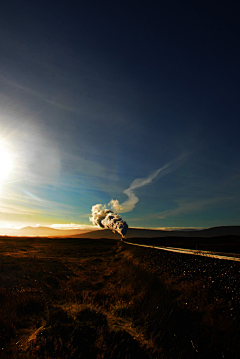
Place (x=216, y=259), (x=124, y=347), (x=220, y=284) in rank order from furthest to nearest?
1. (x=216, y=259)
2. (x=220, y=284)
3. (x=124, y=347)

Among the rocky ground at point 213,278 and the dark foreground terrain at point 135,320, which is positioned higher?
the rocky ground at point 213,278

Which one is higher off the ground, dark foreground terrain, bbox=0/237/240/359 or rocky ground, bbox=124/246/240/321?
rocky ground, bbox=124/246/240/321

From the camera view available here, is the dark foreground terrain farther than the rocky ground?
No

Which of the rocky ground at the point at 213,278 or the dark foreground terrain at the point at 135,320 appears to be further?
the rocky ground at the point at 213,278

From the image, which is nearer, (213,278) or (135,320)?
(135,320)

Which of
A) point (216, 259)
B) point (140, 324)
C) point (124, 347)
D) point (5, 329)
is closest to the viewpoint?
point (124, 347)

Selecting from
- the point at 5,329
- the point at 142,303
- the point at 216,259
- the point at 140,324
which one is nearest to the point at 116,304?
the point at 142,303

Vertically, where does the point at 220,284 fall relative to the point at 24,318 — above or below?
above

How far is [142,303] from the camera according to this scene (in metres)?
10.5

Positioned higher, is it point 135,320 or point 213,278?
point 213,278

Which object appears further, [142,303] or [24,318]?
[142,303]

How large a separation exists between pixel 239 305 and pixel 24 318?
9.70 m

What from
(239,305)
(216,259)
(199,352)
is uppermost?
(216,259)

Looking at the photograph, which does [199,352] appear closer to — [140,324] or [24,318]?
[140,324]
